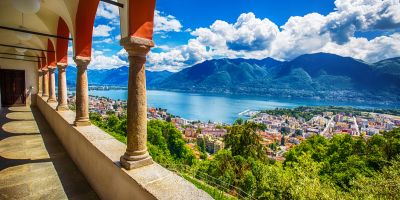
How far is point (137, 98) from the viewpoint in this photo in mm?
2518

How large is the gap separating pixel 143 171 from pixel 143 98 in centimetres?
83

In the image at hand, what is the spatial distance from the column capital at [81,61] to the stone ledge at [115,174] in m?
1.36

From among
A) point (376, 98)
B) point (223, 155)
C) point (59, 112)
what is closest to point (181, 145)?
point (223, 155)

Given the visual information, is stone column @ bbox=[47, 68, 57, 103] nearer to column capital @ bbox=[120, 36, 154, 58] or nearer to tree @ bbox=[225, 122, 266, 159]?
column capital @ bbox=[120, 36, 154, 58]

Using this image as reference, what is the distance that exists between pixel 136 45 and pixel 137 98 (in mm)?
614

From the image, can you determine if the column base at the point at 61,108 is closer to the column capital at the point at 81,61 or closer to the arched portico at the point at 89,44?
the arched portico at the point at 89,44

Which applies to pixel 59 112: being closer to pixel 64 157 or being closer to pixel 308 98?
pixel 64 157

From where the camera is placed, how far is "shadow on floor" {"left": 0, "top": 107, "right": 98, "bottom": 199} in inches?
114

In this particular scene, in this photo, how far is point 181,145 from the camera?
2894 cm

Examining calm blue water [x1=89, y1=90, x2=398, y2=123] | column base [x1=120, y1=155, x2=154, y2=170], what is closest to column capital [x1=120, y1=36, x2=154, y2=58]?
column base [x1=120, y1=155, x2=154, y2=170]

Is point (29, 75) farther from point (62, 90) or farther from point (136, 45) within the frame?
point (136, 45)

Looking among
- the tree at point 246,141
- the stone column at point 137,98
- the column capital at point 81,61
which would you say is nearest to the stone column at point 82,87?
the column capital at point 81,61

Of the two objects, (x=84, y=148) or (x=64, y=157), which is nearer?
(x=84, y=148)

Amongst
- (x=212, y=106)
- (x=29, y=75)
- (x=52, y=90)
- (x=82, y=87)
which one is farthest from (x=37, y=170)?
(x=212, y=106)
